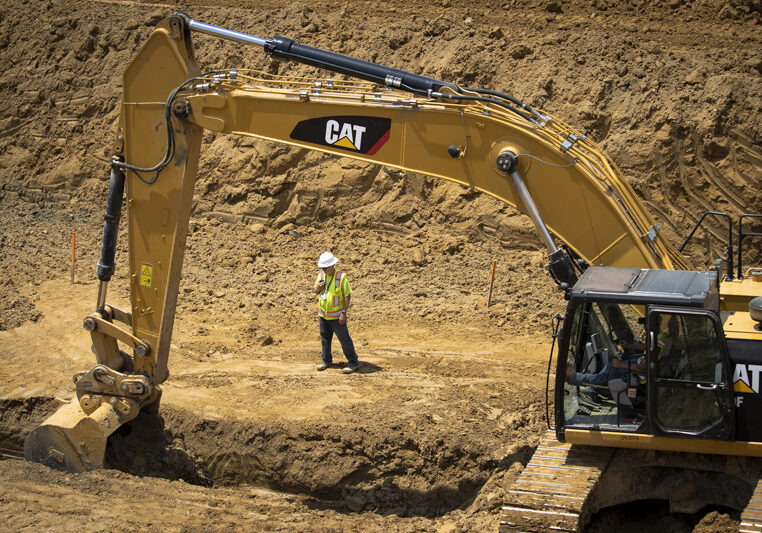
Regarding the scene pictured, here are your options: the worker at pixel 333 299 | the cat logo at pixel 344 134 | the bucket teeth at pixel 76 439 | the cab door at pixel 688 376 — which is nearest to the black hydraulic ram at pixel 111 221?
the bucket teeth at pixel 76 439

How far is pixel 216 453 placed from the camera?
29.9 ft

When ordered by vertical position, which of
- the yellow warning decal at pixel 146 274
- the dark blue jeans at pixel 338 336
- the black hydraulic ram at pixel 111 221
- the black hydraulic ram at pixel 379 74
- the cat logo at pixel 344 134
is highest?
the black hydraulic ram at pixel 379 74

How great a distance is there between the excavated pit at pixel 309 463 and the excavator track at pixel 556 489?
4.99 feet

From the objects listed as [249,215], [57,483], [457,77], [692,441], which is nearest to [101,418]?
[57,483]

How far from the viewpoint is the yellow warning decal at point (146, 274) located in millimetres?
8281

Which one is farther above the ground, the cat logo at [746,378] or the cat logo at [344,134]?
the cat logo at [344,134]

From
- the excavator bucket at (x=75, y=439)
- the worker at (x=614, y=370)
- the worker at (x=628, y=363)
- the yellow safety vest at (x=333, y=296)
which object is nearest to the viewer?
the worker at (x=628, y=363)

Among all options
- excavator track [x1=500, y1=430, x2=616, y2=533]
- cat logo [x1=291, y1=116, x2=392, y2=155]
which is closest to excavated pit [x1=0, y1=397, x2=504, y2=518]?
excavator track [x1=500, y1=430, x2=616, y2=533]

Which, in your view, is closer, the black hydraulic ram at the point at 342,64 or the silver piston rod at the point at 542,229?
the silver piston rod at the point at 542,229

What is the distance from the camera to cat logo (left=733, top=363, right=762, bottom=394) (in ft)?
20.6

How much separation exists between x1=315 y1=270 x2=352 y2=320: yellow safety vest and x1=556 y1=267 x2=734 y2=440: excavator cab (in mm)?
4223

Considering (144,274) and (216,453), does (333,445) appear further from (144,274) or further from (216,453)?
(144,274)

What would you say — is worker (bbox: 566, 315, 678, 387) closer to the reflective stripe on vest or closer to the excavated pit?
the excavated pit

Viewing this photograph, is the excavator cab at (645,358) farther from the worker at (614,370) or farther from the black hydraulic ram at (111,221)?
the black hydraulic ram at (111,221)
